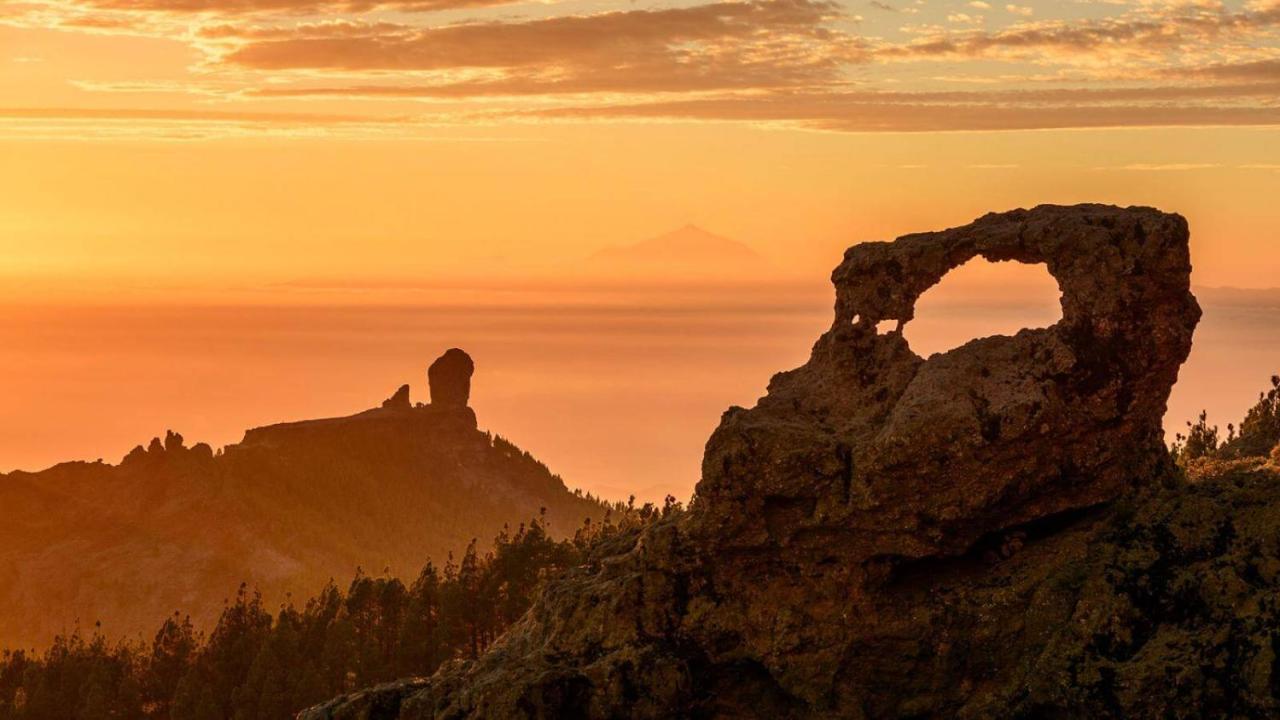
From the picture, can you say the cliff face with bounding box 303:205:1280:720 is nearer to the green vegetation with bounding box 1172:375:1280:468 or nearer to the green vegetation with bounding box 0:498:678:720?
the green vegetation with bounding box 1172:375:1280:468

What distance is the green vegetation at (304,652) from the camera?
8881cm

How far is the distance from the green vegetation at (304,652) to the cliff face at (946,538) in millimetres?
37854

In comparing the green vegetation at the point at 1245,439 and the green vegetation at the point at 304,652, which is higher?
the green vegetation at the point at 1245,439

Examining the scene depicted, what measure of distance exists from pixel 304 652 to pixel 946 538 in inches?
2637

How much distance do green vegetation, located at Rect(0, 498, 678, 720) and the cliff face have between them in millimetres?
37854

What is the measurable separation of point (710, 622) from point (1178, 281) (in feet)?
45.6

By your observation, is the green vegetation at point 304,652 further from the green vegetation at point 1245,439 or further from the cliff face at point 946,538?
the cliff face at point 946,538

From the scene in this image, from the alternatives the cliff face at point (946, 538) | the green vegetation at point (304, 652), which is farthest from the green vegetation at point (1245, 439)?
the green vegetation at point (304, 652)

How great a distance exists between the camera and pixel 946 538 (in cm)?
4041

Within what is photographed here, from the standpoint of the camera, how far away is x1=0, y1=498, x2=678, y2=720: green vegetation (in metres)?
88.8

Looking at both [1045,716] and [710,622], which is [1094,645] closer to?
[1045,716]

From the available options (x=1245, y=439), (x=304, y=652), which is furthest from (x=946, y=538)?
(x=304, y=652)

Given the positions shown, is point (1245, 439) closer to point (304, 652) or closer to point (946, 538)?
point (946, 538)

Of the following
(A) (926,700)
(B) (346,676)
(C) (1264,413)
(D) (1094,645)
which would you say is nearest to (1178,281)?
(D) (1094,645)
